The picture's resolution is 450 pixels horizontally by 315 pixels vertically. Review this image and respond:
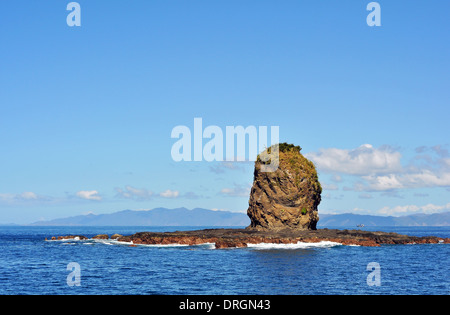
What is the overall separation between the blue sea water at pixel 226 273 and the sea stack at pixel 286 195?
27.8m

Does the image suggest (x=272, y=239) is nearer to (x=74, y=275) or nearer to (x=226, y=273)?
(x=226, y=273)

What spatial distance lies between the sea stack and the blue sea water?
91.1 ft

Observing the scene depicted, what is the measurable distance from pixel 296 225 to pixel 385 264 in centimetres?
4391

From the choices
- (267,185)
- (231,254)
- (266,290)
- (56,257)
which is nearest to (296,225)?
→ (267,185)

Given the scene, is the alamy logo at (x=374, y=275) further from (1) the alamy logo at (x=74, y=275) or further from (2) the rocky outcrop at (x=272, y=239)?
(2) the rocky outcrop at (x=272, y=239)

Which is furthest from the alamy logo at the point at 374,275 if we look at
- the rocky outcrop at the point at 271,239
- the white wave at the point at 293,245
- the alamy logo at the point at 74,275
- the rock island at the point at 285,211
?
the rock island at the point at 285,211

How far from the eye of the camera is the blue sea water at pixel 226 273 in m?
45.8

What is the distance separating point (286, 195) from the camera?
111 m

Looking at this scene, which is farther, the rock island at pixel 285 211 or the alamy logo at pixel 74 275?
the rock island at pixel 285 211

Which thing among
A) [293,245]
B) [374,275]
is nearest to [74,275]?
[374,275]

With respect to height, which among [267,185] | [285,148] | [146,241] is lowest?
[146,241]

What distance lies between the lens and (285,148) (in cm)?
11744

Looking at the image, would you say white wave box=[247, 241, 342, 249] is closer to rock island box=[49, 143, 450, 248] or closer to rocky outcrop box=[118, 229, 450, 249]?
rocky outcrop box=[118, 229, 450, 249]
